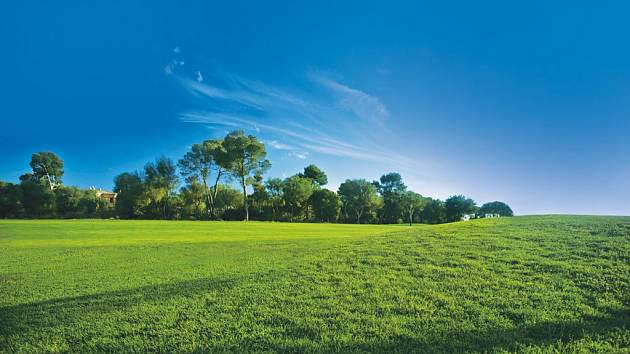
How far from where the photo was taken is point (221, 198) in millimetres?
70938

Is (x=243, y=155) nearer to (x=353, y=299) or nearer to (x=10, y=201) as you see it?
(x=10, y=201)

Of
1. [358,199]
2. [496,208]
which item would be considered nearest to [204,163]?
[358,199]

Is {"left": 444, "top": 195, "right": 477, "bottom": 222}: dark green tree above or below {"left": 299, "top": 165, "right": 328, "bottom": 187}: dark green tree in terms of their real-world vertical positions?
below

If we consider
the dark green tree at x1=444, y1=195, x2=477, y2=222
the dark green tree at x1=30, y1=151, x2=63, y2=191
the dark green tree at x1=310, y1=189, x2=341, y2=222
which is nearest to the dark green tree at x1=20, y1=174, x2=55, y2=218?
the dark green tree at x1=30, y1=151, x2=63, y2=191

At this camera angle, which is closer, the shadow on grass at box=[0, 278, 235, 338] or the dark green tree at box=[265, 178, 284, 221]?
the shadow on grass at box=[0, 278, 235, 338]

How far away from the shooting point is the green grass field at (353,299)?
16.2 ft

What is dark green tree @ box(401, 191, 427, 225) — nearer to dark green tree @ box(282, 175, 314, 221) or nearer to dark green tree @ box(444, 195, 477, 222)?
dark green tree @ box(444, 195, 477, 222)

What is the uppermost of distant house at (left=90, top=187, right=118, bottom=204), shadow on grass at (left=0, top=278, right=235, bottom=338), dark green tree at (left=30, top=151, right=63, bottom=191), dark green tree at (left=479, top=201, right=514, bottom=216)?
dark green tree at (left=30, top=151, right=63, bottom=191)

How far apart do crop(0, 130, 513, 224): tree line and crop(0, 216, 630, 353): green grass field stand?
1923 inches

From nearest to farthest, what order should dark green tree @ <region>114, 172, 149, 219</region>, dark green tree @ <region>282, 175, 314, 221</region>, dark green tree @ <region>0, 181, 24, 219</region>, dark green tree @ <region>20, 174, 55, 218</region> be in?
dark green tree @ <region>0, 181, 24, 219</region>
dark green tree @ <region>20, 174, 55, 218</region>
dark green tree @ <region>114, 172, 149, 219</region>
dark green tree @ <region>282, 175, 314, 221</region>

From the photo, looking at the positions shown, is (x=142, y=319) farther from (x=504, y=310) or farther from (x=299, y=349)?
(x=504, y=310)

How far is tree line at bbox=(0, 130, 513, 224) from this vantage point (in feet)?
188

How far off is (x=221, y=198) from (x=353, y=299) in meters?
67.9

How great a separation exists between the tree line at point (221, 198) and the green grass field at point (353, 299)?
4884cm
